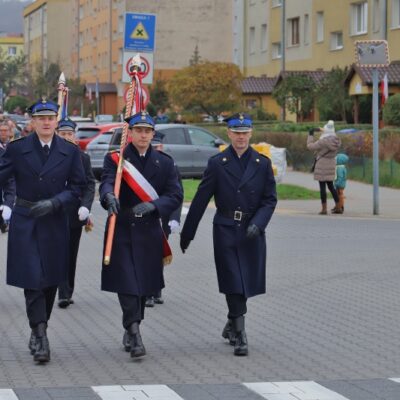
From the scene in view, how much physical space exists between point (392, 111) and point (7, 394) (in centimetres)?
3382

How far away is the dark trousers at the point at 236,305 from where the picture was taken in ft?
32.0

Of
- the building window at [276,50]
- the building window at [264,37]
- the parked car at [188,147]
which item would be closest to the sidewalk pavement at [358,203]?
the parked car at [188,147]

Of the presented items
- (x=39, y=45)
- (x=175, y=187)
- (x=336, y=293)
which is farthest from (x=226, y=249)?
(x=39, y=45)

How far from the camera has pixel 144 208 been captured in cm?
937

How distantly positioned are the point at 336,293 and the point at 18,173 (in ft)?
16.4

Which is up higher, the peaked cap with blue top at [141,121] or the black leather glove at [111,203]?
the peaked cap with blue top at [141,121]

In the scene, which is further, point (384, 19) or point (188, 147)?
point (384, 19)

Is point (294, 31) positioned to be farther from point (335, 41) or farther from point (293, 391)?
point (293, 391)

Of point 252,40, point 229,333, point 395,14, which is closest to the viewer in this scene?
point 229,333

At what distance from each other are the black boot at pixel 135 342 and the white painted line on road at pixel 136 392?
0.97 meters

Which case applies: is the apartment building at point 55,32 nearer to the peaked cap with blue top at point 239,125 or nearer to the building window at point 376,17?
the building window at point 376,17

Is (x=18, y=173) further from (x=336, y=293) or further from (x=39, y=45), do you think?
(x=39, y=45)

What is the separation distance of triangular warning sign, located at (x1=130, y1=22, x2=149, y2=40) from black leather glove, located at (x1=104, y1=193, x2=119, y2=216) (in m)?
16.4

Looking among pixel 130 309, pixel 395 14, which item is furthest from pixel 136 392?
pixel 395 14
